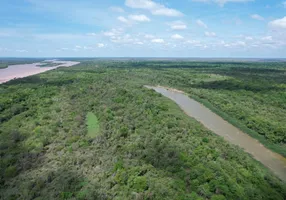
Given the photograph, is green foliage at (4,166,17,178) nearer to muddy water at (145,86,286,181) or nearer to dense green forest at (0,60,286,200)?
dense green forest at (0,60,286,200)

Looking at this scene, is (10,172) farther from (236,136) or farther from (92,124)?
(236,136)

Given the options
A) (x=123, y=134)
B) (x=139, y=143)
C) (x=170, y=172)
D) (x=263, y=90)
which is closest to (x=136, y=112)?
(x=123, y=134)

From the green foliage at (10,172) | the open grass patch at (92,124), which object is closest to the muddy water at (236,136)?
the open grass patch at (92,124)

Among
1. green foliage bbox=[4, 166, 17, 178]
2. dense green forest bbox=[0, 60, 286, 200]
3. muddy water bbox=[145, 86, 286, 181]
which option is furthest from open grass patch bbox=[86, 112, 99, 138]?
muddy water bbox=[145, 86, 286, 181]

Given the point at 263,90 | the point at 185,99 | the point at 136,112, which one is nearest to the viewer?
the point at 136,112

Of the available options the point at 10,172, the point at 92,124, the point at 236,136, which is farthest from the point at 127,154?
the point at 236,136

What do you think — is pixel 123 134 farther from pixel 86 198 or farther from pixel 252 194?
pixel 252 194
